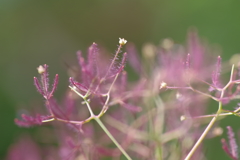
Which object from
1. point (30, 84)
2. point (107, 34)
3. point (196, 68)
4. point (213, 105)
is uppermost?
point (107, 34)

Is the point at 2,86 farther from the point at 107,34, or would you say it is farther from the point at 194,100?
the point at 194,100

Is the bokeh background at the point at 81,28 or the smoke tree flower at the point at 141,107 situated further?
the bokeh background at the point at 81,28

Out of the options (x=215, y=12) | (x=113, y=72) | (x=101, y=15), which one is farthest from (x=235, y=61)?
(x=101, y=15)

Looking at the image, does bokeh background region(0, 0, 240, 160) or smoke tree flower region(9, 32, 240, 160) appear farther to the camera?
bokeh background region(0, 0, 240, 160)

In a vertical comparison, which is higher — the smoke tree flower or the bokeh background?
the bokeh background

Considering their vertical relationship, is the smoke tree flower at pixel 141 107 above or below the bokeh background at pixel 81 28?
→ below

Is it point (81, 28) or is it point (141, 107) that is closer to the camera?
point (141, 107)

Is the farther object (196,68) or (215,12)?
(215,12)

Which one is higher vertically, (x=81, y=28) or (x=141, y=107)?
(x=81, y=28)
